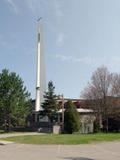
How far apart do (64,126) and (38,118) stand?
2025 cm

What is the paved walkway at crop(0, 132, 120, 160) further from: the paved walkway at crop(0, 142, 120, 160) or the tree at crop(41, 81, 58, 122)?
the tree at crop(41, 81, 58, 122)

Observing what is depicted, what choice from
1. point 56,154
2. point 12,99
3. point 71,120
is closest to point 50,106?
point 12,99

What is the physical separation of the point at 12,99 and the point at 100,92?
43.8ft

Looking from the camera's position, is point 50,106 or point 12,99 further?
point 50,106

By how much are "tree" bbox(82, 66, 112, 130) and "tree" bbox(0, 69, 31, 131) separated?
996 centimetres

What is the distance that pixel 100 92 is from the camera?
176 ft

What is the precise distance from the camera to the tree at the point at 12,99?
5694cm

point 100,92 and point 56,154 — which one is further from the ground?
point 100,92

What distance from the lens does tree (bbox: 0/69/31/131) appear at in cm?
5694

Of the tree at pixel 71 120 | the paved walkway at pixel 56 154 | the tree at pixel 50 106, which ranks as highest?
the tree at pixel 50 106

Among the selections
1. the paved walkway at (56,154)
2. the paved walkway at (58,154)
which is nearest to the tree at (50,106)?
the paved walkway at (58,154)

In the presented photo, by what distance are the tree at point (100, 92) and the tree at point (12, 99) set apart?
9962 millimetres

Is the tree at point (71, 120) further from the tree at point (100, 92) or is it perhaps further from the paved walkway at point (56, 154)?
the paved walkway at point (56, 154)

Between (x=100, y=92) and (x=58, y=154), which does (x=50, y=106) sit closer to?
(x=100, y=92)
